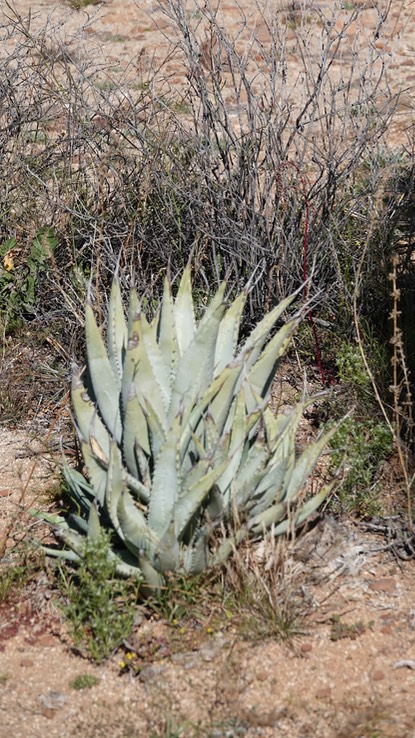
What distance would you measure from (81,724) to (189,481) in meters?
0.88

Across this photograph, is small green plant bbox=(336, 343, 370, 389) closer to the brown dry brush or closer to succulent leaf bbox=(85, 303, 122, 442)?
the brown dry brush

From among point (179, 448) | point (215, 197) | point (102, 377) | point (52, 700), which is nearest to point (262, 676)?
point (52, 700)

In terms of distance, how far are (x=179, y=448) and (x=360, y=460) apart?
964 mm

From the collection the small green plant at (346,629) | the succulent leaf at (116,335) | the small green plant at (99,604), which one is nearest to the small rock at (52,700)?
the small green plant at (99,604)

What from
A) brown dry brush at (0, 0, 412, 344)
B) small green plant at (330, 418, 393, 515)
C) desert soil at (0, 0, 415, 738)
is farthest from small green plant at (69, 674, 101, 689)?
brown dry brush at (0, 0, 412, 344)

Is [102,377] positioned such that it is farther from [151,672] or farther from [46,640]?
[151,672]

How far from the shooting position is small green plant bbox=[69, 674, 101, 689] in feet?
10.5

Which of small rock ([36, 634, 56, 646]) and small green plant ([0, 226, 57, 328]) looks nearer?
small rock ([36, 634, 56, 646])

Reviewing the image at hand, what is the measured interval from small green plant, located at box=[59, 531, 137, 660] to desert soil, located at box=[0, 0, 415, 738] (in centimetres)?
7

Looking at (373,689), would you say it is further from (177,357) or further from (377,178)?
(377,178)

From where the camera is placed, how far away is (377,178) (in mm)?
5074

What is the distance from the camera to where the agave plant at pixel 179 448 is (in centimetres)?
331

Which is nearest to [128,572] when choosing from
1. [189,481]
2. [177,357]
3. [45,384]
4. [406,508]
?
[189,481]

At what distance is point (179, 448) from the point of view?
3305mm
